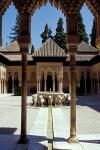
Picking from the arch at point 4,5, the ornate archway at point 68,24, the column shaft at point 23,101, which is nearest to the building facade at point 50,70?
the ornate archway at point 68,24

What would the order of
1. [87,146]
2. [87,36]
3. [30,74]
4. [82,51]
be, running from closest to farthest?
[87,146]
[30,74]
[82,51]
[87,36]

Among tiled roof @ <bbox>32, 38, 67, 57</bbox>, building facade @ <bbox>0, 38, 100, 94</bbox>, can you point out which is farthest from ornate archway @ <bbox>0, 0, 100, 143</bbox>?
tiled roof @ <bbox>32, 38, 67, 57</bbox>

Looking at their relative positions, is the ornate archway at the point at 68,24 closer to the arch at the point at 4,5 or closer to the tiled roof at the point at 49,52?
the arch at the point at 4,5

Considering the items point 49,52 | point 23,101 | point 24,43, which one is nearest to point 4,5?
point 24,43

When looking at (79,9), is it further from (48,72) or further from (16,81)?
(16,81)

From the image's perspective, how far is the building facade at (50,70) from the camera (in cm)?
4144

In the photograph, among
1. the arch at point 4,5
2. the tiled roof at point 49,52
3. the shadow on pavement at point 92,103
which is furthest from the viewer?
the tiled roof at point 49,52

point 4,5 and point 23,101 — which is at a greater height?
point 4,5

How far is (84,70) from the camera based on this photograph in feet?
151

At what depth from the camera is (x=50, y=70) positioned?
41.9 m

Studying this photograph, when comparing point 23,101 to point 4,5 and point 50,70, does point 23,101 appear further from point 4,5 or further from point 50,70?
point 50,70

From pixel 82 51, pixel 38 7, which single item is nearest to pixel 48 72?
pixel 82 51

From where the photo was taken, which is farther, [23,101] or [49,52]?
[49,52]

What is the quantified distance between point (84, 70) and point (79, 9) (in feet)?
126
